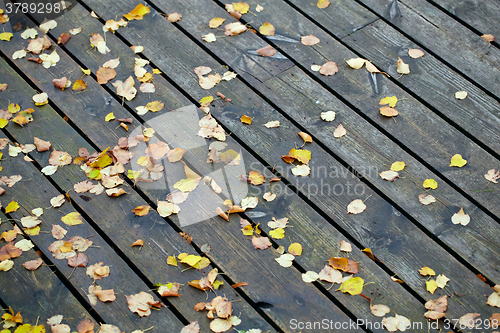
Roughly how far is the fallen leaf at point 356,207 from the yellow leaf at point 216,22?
4.32 ft

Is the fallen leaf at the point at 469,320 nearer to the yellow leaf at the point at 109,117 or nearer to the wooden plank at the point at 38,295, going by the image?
the wooden plank at the point at 38,295

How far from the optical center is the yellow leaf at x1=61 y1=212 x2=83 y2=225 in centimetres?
179

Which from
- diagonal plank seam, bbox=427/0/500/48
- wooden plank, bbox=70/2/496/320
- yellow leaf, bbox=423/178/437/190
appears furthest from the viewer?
diagonal plank seam, bbox=427/0/500/48

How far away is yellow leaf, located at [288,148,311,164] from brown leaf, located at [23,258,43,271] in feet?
3.81

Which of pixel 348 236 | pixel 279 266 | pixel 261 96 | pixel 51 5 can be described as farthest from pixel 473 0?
pixel 51 5

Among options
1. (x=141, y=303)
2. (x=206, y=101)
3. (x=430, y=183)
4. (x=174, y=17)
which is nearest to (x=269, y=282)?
(x=141, y=303)

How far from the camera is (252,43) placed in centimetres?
235

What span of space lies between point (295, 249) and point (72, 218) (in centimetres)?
97

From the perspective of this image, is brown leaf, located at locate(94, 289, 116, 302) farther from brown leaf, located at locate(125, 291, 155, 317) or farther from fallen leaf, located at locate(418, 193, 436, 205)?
fallen leaf, located at locate(418, 193, 436, 205)

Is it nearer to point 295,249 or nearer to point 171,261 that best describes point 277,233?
point 295,249

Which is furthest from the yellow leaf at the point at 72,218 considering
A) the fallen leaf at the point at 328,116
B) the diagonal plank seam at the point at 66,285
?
the fallen leaf at the point at 328,116

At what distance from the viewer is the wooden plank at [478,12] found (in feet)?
7.78

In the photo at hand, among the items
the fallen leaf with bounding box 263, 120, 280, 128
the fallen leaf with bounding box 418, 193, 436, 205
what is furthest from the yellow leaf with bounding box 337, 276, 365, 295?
the fallen leaf with bounding box 263, 120, 280, 128

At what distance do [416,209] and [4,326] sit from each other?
170 centimetres
